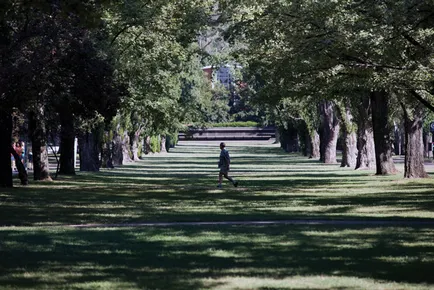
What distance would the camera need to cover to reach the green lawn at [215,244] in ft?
36.4

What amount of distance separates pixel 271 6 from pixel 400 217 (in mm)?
13663

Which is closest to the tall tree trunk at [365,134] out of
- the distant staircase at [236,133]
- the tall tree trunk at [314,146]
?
the tall tree trunk at [314,146]

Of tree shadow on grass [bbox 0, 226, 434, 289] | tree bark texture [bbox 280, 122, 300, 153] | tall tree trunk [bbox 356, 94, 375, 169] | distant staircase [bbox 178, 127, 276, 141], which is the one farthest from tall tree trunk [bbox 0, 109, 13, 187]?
distant staircase [bbox 178, 127, 276, 141]

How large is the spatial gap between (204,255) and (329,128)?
157 feet

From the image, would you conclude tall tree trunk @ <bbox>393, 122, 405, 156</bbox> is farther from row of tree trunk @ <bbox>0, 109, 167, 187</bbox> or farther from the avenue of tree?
the avenue of tree

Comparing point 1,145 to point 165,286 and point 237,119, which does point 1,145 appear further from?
point 237,119

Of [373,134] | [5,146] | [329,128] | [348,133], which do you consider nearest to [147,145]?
[329,128]

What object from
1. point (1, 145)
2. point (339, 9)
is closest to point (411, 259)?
point (339, 9)

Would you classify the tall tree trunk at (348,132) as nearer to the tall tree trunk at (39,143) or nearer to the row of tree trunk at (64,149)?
the row of tree trunk at (64,149)

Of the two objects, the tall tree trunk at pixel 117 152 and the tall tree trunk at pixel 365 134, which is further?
the tall tree trunk at pixel 117 152

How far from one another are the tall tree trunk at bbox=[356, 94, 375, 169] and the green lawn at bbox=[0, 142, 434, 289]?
55.6ft

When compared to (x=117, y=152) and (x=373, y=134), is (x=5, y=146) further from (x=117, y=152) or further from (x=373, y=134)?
(x=117, y=152)

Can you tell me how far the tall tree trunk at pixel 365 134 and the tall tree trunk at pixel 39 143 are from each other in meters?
14.5

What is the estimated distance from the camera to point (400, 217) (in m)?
20.8
